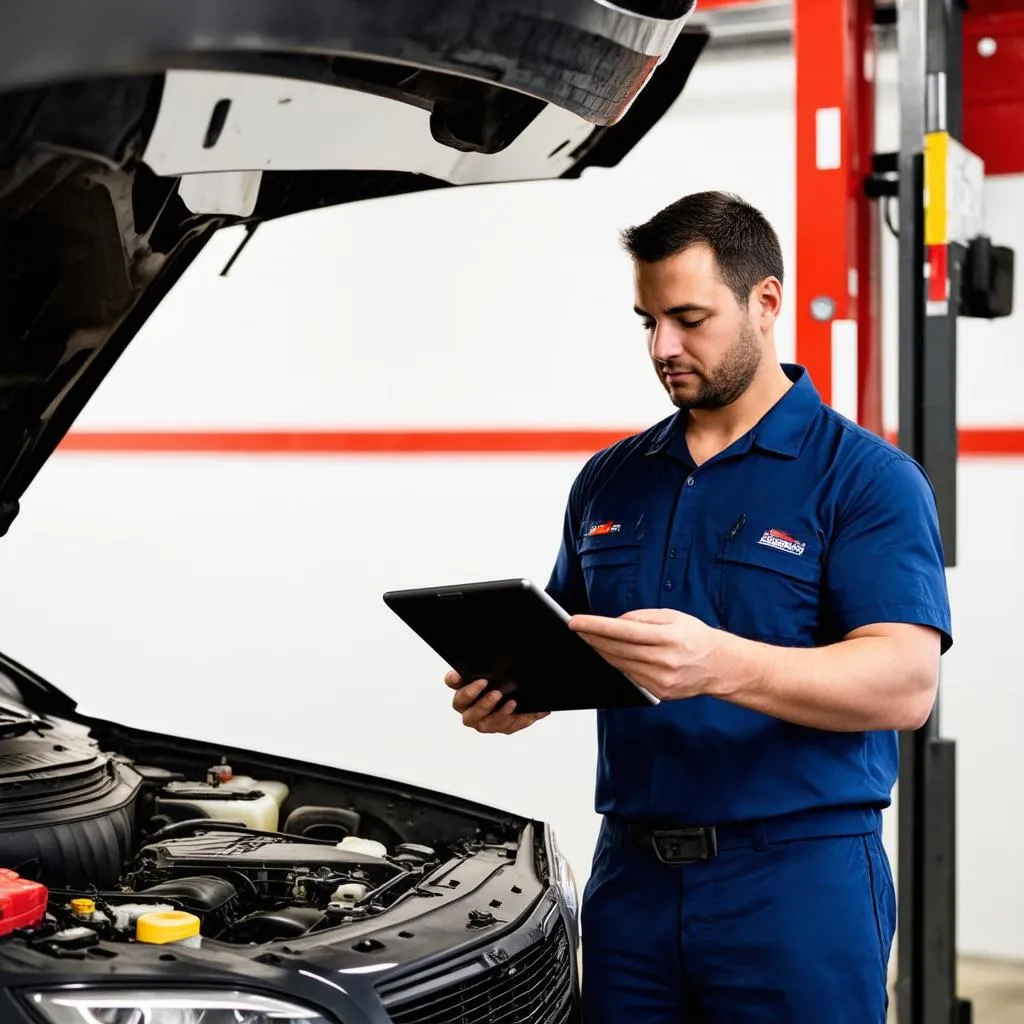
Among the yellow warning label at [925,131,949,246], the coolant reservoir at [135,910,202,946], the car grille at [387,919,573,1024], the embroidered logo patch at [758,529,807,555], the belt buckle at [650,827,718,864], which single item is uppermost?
the yellow warning label at [925,131,949,246]

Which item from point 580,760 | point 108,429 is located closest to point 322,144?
point 580,760

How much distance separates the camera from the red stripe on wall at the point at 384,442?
372 cm

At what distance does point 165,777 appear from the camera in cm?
241

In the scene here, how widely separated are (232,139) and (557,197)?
2.66m

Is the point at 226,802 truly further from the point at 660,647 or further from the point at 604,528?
the point at 660,647

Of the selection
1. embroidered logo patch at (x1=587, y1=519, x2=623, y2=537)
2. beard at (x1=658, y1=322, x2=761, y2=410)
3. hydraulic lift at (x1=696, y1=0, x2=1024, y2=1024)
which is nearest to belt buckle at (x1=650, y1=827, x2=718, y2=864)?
embroidered logo patch at (x1=587, y1=519, x2=623, y2=537)

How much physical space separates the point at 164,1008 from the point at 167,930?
0.48 ft

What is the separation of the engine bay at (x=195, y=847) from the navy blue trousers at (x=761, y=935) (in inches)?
11.7

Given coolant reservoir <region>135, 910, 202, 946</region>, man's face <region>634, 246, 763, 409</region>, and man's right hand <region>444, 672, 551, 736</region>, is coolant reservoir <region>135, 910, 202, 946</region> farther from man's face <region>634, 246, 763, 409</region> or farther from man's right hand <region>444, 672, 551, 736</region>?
man's face <region>634, 246, 763, 409</region>

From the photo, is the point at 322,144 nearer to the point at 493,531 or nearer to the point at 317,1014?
the point at 317,1014

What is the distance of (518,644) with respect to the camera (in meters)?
1.67

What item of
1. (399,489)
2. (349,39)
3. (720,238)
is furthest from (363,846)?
(399,489)

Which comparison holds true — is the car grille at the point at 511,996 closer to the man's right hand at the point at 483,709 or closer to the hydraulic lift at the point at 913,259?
the man's right hand at the point at 483,709

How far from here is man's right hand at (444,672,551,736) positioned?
1831 mm
